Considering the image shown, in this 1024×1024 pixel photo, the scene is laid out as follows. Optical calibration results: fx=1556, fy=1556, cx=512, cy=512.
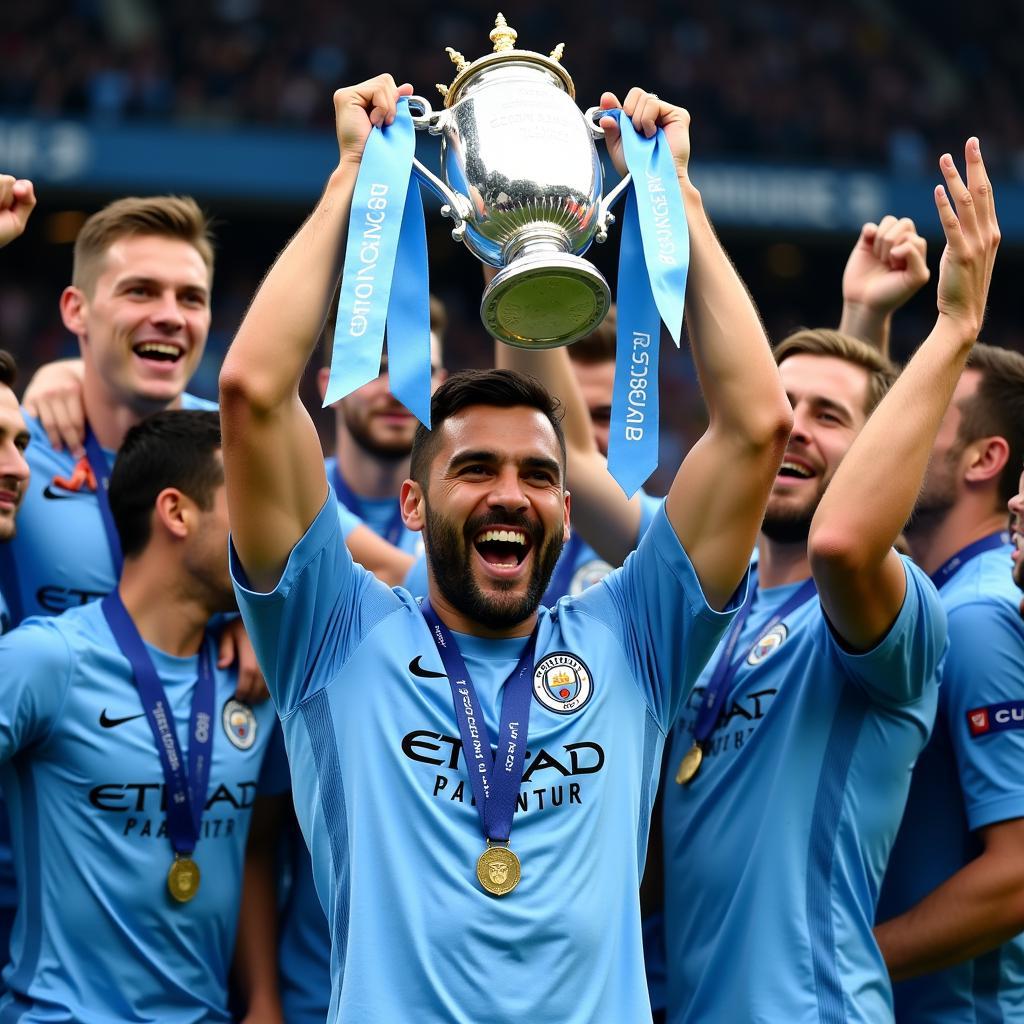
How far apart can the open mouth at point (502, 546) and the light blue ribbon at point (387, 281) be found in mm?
257

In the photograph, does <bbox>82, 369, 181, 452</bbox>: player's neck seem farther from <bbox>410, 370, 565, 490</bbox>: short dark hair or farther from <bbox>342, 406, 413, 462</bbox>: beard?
<bbox>410, 370, 565, 490</bbox>: short dark hair

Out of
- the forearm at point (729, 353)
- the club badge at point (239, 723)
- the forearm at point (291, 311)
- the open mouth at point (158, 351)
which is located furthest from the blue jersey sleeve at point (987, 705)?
the open mouth at point (158, 351)

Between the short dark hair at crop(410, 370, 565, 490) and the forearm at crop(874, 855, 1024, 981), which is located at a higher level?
the short dark hair at crop(410, 370, 565, 490)

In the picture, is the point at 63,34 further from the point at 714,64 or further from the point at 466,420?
the point at 466,420

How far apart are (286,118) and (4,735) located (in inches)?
534

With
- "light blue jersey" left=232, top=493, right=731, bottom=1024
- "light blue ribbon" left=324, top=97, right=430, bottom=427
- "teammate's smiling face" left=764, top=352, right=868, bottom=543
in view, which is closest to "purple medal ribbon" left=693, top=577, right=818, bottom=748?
"teammate's smiling face" left=764, top=352, right=868, bottom=543

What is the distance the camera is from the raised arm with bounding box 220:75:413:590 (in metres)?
2.67

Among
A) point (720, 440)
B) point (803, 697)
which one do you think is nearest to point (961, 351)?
point (720, 440)

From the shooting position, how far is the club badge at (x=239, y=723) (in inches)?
139

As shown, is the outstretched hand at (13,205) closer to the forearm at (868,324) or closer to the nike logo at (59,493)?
the nike logo at (59,493)

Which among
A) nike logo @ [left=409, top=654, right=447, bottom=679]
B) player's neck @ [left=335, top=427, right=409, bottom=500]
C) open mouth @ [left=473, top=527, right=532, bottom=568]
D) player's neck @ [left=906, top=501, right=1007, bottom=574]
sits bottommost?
nike logo @ [left=409, top=654, right=447, bottom=679]

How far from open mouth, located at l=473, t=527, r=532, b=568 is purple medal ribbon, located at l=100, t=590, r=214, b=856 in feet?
3.04

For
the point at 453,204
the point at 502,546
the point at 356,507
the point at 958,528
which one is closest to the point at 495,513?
the point at 502,546

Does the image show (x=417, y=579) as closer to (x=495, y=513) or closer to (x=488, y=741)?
(x=495, y=513)
